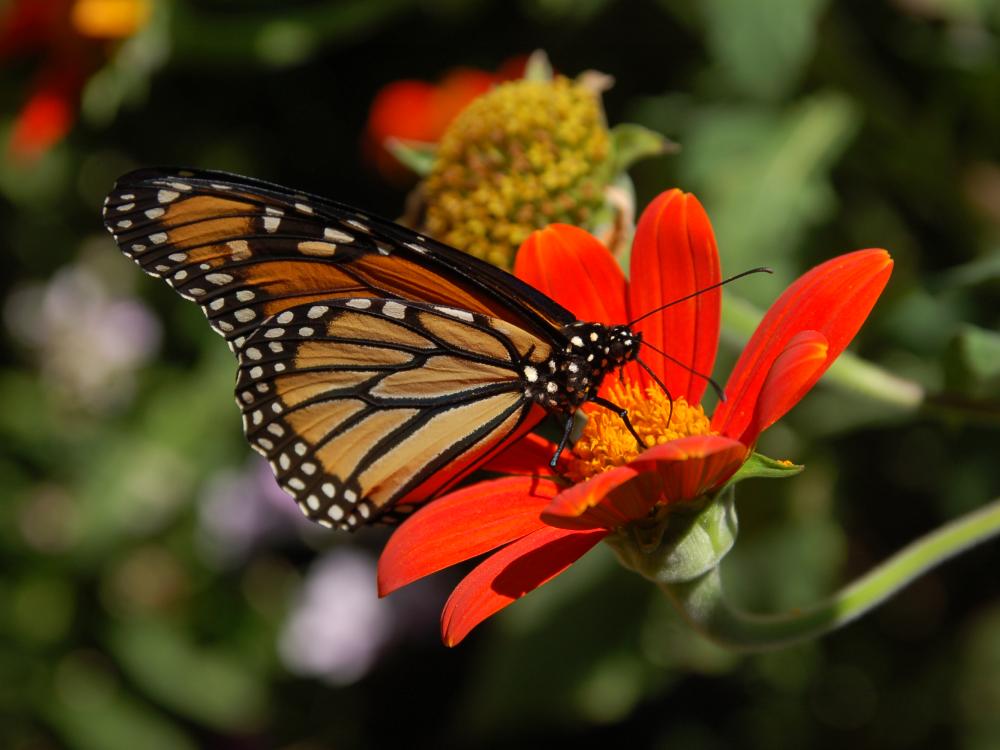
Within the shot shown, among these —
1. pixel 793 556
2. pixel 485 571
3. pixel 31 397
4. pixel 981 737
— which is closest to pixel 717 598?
pixel 485 571

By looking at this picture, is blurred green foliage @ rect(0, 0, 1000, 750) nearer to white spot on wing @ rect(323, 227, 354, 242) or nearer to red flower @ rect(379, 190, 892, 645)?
red flower @ rect(379, 190, 892, 645)

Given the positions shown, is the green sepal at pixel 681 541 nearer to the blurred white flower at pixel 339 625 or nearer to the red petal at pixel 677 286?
the red petal at pixel 677 286

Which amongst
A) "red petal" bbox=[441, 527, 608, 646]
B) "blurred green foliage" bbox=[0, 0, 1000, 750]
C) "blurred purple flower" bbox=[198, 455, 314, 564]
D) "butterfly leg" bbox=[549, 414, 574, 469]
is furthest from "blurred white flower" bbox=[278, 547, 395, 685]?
"red petal" bbox=[441, 527, 608, 646]

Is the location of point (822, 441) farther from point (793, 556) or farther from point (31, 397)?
point (31, 397)

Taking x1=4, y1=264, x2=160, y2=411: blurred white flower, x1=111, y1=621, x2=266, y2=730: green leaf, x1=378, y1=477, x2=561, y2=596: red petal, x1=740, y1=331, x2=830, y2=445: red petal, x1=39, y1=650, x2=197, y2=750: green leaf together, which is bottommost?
x1=39, y1=650, x2=197, y2=750: green leaf

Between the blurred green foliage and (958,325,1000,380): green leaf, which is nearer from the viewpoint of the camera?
(958,325,1000,380): green leaf
